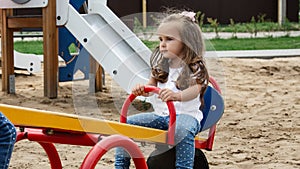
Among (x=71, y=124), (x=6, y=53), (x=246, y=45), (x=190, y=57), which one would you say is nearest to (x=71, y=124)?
(x=71, y=124)

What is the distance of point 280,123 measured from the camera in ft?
14.4

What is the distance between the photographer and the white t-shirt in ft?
8.55

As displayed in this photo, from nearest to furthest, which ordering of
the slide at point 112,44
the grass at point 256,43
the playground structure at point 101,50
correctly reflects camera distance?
the playground structure at point 101,50 < the slide at point 112,44 < the grass at point 256,43

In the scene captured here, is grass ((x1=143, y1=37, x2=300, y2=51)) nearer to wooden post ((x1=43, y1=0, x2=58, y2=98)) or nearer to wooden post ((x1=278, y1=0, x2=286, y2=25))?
wooden post ((x1=43, y1=0, x2=58, y2=98))

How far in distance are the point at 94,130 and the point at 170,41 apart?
0.57 metres

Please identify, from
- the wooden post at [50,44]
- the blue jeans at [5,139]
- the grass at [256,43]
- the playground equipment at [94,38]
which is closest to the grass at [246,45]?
the grass at [256,43]

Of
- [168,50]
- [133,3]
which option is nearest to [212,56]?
[168,50]

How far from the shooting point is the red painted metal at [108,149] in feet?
6.64

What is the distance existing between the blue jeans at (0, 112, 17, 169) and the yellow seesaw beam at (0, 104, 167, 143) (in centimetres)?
14

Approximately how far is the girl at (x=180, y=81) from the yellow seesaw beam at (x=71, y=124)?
0.35ft

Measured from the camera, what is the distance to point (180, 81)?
2.60 meters

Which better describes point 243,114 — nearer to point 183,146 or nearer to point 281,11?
point 183,146

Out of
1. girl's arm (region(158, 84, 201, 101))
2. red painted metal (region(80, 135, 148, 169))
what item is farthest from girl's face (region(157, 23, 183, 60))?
red painted metal (region(80, 135, 148, 169))

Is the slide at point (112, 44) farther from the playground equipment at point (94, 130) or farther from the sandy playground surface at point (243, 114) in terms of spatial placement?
the playground equipment at point (94, 130)
